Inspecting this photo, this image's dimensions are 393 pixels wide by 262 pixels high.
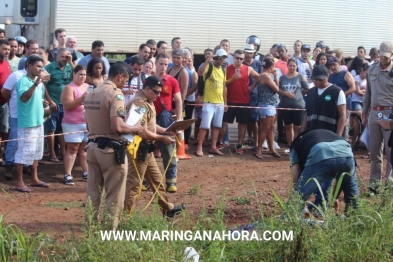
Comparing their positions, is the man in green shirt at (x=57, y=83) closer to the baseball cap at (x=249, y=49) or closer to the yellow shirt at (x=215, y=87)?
the yellow shirt at (x=215, y=87)

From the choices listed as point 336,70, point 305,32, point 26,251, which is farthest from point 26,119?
point 305,32

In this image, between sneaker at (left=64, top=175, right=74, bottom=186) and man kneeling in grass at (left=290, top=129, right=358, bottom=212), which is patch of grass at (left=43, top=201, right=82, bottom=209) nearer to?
sneaker at (left=64, top=175, right=74, bottom=186)

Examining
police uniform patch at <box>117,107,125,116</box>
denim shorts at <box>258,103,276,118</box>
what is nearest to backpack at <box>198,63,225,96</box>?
denim shorts at <box>258,103,276,118</box>

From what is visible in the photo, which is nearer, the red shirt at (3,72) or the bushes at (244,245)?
the bushes at (244,245)

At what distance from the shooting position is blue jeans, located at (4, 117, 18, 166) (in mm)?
10406

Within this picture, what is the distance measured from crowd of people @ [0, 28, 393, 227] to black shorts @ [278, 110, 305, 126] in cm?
2

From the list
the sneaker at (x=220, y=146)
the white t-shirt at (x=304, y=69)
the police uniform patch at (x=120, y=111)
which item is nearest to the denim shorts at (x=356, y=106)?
the white t-shirt at (x=304, y=69)

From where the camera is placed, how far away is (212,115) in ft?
→ 43.1

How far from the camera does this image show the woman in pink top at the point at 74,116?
33.9ft

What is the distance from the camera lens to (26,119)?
1008 cm

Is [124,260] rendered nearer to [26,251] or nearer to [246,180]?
[26,251]

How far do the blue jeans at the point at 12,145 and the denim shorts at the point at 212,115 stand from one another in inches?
152

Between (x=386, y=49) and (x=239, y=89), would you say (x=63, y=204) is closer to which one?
(x=386, y=49)

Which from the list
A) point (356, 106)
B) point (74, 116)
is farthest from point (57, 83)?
point (356, 106)
